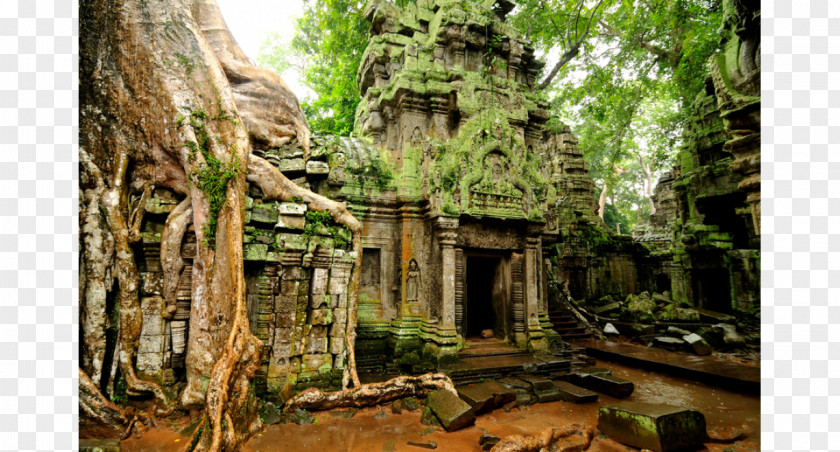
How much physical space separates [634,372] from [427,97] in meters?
7.03

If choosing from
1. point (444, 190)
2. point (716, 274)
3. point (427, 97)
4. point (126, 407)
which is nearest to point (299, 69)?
point (427, 97)

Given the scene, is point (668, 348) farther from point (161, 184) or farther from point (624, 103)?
point (161, 184)

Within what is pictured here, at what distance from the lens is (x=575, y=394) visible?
5.91 m

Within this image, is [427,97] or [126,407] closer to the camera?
[126,407]

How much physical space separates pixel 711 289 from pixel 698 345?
13.1ft

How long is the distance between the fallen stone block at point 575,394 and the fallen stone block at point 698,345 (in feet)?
14.8

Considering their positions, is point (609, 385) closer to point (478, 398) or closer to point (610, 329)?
point (478, 398)

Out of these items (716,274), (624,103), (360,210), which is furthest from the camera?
(624,103)

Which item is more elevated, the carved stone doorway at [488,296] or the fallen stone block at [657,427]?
the carved stone doorway at [488,296]

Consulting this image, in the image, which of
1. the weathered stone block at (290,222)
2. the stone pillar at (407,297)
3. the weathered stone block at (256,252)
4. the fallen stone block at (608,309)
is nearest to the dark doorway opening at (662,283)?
the fallen stone block at (608,309)

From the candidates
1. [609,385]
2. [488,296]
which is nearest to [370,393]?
[609,385]

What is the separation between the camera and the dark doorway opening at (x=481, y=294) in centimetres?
859

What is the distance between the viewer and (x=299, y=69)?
1908cm

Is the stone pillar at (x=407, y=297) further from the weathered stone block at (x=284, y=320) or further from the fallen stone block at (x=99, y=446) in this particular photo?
the fallen stone block at (x=99, y=446)
